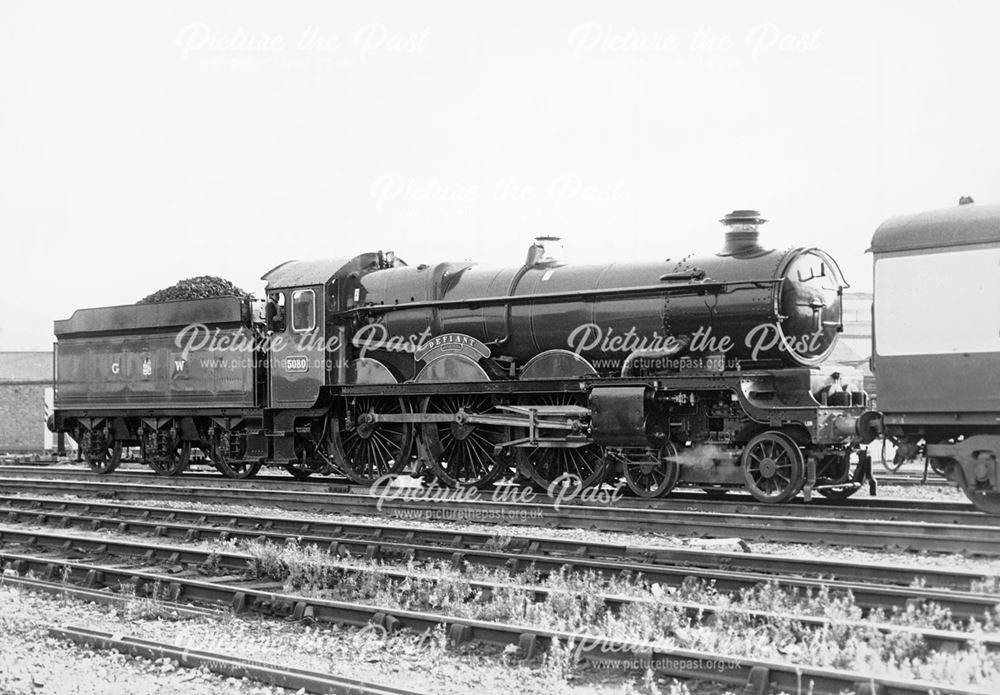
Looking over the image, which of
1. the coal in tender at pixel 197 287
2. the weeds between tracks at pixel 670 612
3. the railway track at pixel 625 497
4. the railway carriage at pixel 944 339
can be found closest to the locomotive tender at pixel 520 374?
the railway track at pixel 625 497

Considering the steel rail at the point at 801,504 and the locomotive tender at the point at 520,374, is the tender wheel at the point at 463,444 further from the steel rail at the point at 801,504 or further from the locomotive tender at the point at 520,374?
the steel rail at the point at 801,504

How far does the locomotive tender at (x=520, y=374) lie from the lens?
13.3 meters

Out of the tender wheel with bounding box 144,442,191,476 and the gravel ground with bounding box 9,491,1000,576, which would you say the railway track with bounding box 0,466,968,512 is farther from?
the gravel ground with bounding box 9,491,1000,576

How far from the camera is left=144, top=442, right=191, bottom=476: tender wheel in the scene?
65.7 ft

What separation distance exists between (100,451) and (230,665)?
1631cm

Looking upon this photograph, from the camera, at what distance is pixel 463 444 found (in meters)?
16.0

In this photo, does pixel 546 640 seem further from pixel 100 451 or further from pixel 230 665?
pixel 100 451

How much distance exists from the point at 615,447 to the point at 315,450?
6.17 meters

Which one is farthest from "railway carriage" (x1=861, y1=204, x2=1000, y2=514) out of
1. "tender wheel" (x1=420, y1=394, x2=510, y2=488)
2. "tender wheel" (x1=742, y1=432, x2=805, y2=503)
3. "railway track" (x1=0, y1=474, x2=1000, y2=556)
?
"tender wheel" (x1=420, y1=394, x2=510, y2=488)

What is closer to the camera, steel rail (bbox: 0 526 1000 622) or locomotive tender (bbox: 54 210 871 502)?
steel rail (bbox: 0 526 1000 622)

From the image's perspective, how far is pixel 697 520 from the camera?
11.9 m

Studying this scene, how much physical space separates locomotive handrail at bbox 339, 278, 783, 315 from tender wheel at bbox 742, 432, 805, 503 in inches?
76.2

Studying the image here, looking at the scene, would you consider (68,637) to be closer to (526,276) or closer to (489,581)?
(489,581)

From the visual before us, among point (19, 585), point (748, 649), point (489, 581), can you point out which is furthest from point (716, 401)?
point (19, 585)
